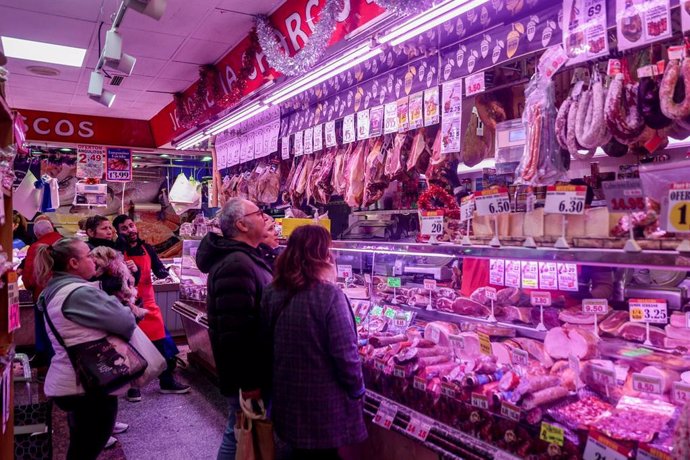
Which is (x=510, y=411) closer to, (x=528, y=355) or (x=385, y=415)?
(x=528, y=355)

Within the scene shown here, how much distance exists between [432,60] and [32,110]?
8514 millimetres

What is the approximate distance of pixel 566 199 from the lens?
2383mm

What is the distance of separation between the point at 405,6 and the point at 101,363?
2.68m

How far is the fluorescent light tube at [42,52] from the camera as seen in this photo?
6094 mm

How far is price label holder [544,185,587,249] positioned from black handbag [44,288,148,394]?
256cm

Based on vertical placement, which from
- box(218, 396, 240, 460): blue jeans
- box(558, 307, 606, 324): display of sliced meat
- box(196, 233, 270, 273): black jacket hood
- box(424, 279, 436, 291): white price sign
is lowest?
box(218, 396, 240, 460): blue jeans

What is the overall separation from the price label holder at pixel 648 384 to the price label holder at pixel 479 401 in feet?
2.09

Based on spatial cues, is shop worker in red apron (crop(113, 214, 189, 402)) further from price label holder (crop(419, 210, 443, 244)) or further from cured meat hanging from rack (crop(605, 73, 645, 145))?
cured meat hanging from rack (crop(605, 73, 645, 145))

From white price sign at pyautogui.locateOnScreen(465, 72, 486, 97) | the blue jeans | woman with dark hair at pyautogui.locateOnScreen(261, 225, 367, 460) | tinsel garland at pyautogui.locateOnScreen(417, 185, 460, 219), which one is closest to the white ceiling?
white price sign at pyautogui.locateOnScreen(465, 72, 486, 97)

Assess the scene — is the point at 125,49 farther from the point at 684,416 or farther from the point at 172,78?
the point at 684,416

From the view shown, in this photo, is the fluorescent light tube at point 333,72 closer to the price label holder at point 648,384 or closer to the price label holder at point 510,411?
the price label holder at point 510,411

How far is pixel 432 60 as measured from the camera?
347 cm

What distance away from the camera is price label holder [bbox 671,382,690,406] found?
2.12 metres

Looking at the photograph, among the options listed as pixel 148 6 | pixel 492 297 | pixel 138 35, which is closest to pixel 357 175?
pixel 492 297
